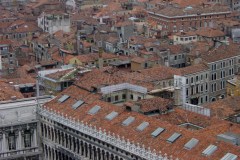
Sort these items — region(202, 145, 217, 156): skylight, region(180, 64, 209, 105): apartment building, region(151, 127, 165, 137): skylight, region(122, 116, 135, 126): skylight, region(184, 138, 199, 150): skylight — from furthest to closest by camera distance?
region(180, 64, 209, 105): apartment building < region(122, 116, 135, 126): skylight < region(151, 127, 165, 137): skylight < region(184, 138, 199, 150): skylight < region(202, 145, 217, 156): skylight

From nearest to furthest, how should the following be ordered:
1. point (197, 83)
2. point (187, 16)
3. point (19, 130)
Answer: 1. point (19, 130)
2. point (197, 83)
3. point (187, 16)

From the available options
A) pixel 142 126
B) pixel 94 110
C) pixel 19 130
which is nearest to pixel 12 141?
pixel 19 130

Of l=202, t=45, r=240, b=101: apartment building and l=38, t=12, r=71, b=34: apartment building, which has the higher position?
l=202, t=45, r=240, b=101: apartment building

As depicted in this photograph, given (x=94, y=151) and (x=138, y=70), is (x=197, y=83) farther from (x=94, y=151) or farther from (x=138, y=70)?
(x=94, y=151)

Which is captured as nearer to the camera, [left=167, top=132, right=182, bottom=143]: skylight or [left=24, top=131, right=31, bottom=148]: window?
[left=167, top=132, right=182, bottom=143]: skylight

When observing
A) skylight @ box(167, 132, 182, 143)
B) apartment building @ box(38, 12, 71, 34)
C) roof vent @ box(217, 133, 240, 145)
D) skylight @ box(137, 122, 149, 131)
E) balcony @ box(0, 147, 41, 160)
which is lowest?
apartment building @ box(38, 12, 71, 34)

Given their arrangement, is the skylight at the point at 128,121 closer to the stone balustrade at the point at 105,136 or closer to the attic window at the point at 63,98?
the stone balustrade at the point at 105,136

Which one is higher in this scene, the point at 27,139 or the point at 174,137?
the point at 174,137

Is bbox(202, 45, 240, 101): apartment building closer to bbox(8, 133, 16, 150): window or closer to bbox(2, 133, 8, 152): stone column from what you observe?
bbox(8, 133, 16, 150): window

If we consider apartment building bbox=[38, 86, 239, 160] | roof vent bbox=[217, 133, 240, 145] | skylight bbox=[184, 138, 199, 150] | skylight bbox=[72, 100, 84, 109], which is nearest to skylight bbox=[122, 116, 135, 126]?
apartment building bbox=[38, 86, 239, 160]

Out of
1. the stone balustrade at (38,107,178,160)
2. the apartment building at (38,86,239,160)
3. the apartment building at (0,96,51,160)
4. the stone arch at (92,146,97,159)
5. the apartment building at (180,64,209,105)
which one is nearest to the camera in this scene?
the apartment building at (38,86,239,160)

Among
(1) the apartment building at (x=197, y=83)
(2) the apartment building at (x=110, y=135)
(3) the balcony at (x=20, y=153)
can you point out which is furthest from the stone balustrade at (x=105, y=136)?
(1) the apartment building at (x=197, y=83)
